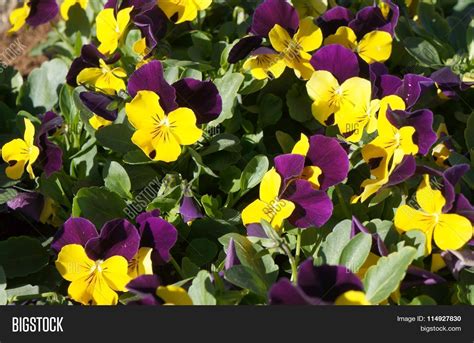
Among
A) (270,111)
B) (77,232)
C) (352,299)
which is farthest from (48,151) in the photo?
(352,299)

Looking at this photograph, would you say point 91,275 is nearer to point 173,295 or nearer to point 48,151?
point 173,295

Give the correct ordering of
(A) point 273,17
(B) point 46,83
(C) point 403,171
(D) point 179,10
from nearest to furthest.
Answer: (C) point 403,171, (A) point 273,17, (D) point 179,10, (B) point 46,83

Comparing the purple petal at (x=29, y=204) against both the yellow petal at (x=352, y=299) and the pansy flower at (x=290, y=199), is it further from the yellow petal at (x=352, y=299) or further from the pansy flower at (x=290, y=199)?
the yellow petal at (x=352, y=299)

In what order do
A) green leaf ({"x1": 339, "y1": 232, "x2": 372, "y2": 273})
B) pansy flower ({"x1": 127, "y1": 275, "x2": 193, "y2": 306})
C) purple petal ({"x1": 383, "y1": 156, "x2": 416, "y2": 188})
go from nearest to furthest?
pansy flower ({"x1": 127, "y1": 275, "x2": 193, "y2": 306}), green leaf ({"x1": 339, "y1": 232, "x2": 372, "y2": 273}), purple petal ({"x1": 383, "y1": 156, "x2": 416, "y2": 188})

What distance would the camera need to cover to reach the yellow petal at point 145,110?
1648mm

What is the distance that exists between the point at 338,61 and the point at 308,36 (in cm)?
16

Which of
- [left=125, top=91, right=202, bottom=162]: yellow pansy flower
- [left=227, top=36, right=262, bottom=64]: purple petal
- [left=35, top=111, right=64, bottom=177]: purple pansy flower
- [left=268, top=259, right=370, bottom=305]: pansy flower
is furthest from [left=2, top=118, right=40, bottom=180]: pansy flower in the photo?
[left=268, top=259, right=370, bottom=305]: pansy flower

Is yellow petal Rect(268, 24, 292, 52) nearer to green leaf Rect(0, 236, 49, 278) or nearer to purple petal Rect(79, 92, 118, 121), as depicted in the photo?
purple petal Rect(79, 92, 118, 121)

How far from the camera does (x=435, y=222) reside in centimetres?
150

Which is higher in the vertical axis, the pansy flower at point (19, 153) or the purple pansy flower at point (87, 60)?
the purple pansy flower at point (87, 60)

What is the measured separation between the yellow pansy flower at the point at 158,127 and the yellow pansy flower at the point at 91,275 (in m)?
0.29

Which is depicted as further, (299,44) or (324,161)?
(299,44)

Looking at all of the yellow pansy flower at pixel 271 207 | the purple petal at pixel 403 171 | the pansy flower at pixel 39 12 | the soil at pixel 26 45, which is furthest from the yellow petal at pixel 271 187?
the soil at pixel 26 45

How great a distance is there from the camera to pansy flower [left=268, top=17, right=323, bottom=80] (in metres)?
1.89
